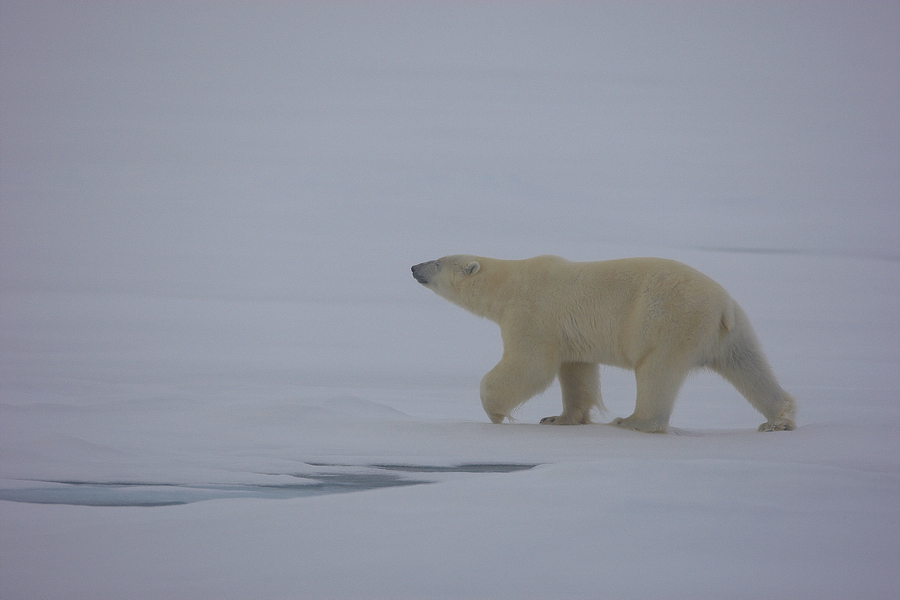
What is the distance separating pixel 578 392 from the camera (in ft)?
19.7

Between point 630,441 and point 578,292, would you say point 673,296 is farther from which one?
point 630,441

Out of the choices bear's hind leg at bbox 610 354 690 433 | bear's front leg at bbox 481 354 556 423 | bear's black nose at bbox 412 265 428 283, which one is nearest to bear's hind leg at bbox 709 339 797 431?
bear's hind leg at bbox 610 354 690 433

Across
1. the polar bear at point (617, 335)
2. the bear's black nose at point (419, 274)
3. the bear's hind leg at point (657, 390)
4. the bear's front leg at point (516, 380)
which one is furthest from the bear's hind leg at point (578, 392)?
the bear's black nose at point (419, 274)

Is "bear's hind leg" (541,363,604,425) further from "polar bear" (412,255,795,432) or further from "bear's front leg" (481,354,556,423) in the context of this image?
"bear's front leg" (481,354,556,423)

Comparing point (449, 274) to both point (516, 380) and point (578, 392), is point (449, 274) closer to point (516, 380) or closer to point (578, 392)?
point (516, 380)

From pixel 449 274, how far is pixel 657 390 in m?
1.97

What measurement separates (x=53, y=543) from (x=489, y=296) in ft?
13.0

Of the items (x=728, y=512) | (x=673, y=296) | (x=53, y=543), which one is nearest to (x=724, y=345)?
(x=673, y=296)

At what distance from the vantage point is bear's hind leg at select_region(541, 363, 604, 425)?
596 cm

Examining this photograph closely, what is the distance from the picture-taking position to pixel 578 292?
5539 millimetres

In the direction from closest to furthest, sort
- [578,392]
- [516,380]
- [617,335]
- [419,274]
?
1. [617,335]
2. [516,380]
3. [578,392]
4. [419,274]

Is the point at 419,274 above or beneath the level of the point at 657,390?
above

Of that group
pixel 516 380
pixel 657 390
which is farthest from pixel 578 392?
pixel 657 390

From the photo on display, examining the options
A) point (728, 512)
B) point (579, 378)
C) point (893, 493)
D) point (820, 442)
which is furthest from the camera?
point (579, 378)
